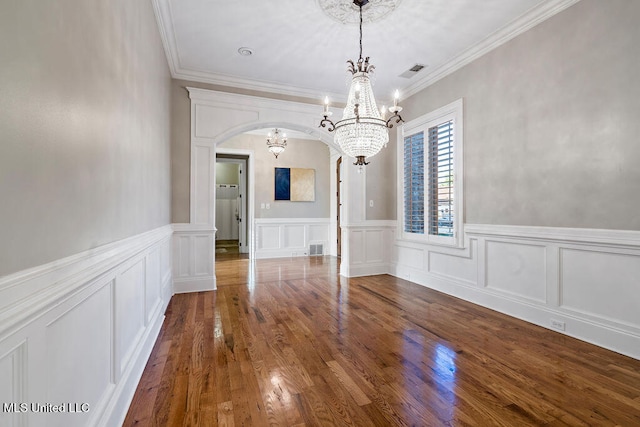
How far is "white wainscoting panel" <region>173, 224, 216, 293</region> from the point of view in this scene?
434 cm

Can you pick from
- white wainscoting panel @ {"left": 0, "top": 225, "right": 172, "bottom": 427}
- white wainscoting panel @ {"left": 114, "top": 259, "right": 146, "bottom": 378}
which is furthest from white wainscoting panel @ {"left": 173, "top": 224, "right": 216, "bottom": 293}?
white wainscoting panel @ {"left": 0, "top": 225, "right": 172, "bottom": 427}

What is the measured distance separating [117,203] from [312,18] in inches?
107

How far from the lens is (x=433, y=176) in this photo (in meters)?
4.50

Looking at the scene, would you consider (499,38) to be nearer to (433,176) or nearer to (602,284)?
(433,176)

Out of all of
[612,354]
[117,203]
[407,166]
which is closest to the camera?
[117,203]

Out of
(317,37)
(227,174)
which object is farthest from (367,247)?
(227,174)

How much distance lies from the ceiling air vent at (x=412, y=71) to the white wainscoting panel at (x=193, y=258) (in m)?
3.73

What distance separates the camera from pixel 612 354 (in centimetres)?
247

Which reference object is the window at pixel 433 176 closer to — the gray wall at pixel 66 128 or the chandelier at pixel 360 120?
the chandelier at pixel 360 120

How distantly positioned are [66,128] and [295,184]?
22.3ft

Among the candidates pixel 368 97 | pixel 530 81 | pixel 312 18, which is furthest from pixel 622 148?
pixel 312 18

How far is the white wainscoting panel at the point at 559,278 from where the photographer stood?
2498 mm

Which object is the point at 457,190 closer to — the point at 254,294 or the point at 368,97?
the point at 368,97

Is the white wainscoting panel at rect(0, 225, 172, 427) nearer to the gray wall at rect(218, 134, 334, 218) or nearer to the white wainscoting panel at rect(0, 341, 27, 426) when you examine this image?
the white wainscoting panel at rect(0, 341, 27, 426)
